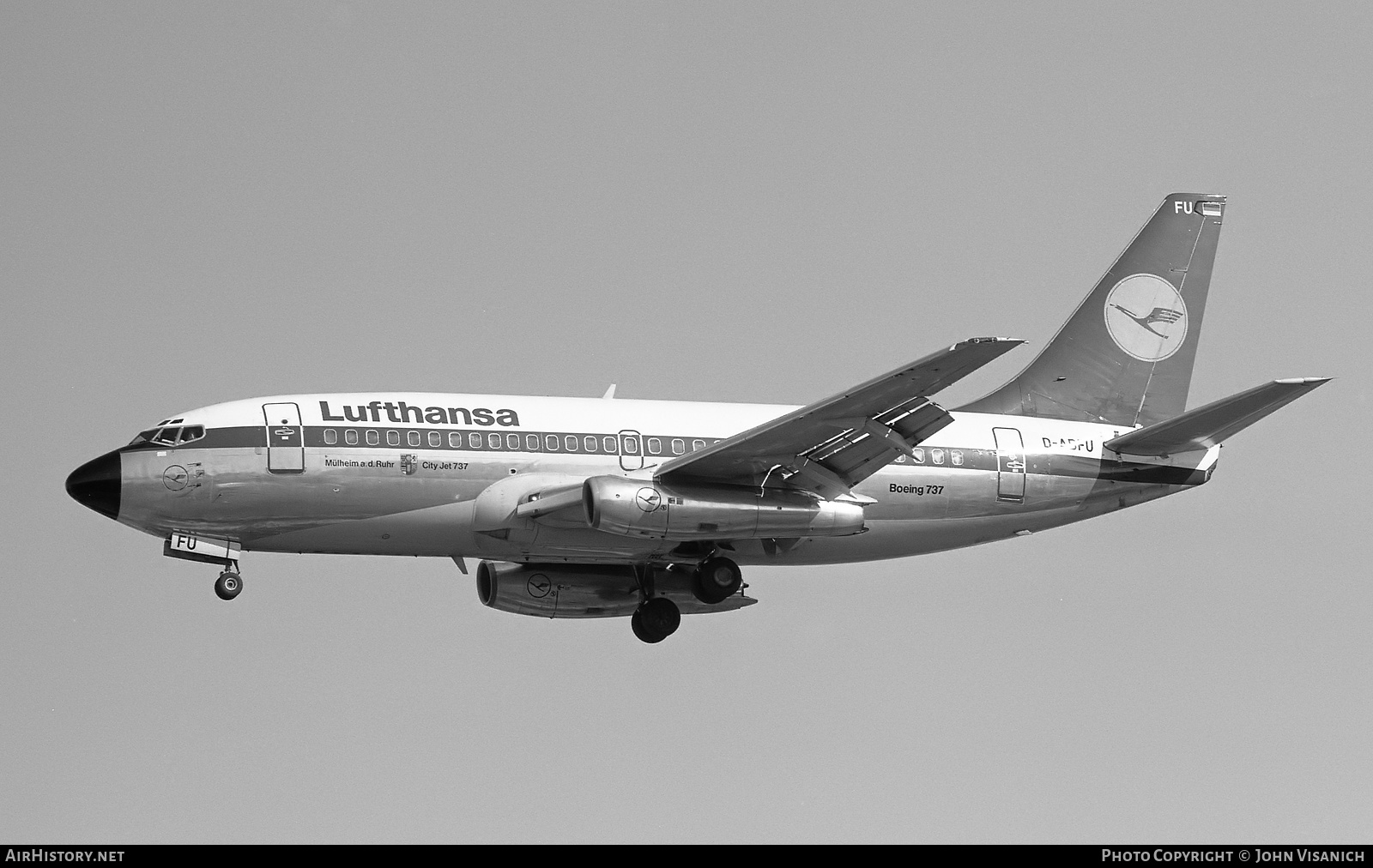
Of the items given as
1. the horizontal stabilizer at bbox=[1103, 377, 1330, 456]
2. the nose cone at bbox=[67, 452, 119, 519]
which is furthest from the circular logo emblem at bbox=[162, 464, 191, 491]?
the horizontal stabilizer at bbox=[1103, 377, 1330, 456]

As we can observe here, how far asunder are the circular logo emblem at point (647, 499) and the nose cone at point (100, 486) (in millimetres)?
10334

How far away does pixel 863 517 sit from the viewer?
40750 millimetres

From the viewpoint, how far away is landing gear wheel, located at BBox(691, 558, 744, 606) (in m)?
41.7

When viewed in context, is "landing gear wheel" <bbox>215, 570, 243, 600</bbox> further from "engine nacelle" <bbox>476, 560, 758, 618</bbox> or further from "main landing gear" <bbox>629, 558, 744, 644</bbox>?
"main landing gear" <bbox>629, 558, 744, 644</bbox>

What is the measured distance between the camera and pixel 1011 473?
43.2 m

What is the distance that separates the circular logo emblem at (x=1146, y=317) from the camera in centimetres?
4653

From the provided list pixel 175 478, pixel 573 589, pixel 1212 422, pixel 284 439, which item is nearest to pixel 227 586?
pixel 175 478

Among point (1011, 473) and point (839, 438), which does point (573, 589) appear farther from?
point (1011, 473)

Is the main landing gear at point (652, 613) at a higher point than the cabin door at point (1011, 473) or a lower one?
lower

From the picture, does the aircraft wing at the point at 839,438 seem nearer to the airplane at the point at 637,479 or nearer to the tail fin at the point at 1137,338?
the airplane at the point at 637,479

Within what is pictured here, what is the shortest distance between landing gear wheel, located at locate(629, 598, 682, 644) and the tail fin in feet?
27.0

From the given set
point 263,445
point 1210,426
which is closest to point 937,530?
point 1210,426

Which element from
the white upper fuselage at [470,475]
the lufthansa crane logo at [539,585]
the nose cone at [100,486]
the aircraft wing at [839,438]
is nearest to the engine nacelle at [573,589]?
the lufthansa crane logo at [539,585]

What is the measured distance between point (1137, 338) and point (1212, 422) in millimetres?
5618
